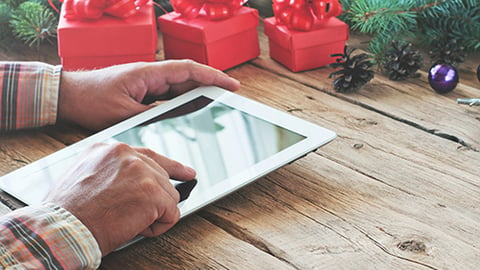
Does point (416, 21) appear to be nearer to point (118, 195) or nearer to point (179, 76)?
point (179, 76)

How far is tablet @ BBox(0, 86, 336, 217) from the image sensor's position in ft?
2.69

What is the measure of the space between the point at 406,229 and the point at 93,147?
1.34ft

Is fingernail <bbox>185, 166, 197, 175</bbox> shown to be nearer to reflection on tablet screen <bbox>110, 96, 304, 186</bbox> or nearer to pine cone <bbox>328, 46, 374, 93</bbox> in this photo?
reflection on tablet screen <bbox>110, 96, 304, 186</bbox>

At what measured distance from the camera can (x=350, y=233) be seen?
0.76 meters

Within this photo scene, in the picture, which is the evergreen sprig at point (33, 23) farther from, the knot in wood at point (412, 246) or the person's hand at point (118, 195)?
the knot in wood at point (412, 246)

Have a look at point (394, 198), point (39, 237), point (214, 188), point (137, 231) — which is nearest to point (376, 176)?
point (394, 198)

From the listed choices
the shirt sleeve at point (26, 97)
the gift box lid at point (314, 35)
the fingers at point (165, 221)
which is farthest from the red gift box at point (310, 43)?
the fingers at point (165, 221)

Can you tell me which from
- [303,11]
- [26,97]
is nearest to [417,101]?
[303,11]

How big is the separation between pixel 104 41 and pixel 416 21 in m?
0.64

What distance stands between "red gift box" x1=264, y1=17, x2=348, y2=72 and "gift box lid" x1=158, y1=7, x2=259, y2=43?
0.05 meters

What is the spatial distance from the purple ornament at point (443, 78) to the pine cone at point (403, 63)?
0.06 meters

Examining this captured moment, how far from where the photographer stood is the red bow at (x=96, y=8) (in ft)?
3.81

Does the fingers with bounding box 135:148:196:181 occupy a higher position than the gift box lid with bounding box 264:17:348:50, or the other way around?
the gift box lid with bounding box 264:17:348:50

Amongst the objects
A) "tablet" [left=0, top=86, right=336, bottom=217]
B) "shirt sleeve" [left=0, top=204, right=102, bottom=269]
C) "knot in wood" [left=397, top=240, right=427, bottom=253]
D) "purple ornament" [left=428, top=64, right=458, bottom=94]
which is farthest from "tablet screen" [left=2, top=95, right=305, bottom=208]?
"purple ornament" [left=428, top=64, right=458, bottom=94]
